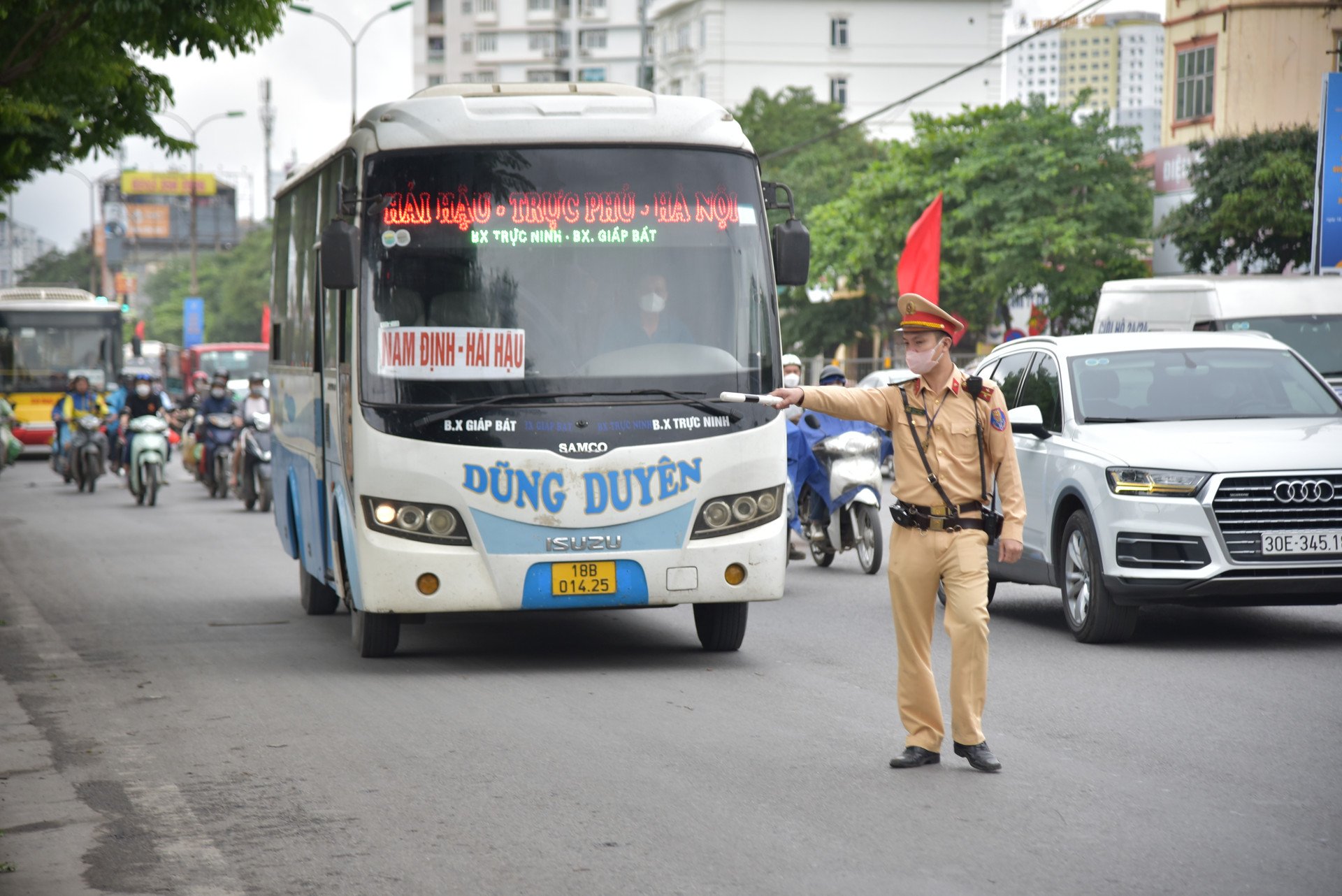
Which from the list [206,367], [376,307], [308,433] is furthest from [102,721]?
[206,367]

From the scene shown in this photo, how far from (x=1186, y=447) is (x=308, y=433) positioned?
525cm

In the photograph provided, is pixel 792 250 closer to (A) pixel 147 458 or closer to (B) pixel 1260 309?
(B) pixel 1260 309

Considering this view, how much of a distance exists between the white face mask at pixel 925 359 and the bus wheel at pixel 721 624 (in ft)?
11.5

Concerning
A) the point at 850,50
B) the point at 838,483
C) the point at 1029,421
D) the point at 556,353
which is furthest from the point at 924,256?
the point at 850,50

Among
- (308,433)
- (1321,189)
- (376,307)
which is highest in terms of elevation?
(1321,189)

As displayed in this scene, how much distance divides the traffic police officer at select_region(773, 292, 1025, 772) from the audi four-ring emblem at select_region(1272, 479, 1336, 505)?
3.40 meters

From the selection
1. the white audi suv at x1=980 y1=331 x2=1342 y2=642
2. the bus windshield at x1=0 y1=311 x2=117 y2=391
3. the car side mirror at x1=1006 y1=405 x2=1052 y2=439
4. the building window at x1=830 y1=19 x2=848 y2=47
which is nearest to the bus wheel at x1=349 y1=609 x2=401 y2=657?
the car side mirror at x1=1006 y1=405 x2=1052 y2=439

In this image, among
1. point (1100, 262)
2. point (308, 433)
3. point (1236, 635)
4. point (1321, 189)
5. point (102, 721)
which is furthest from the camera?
point (1100, 262)

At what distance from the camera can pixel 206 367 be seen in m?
50.0

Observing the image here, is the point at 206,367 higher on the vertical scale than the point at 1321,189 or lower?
lower

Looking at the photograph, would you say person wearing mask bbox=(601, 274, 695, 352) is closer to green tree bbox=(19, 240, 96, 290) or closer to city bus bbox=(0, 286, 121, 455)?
city bus bbox=(0, 286, 121, 455)

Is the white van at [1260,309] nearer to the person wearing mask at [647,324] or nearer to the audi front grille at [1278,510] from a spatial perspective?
the audi front grille at [1278,510]

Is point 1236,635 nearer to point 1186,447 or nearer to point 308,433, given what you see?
→ point 1186,447

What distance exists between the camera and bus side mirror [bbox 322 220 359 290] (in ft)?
30.5
